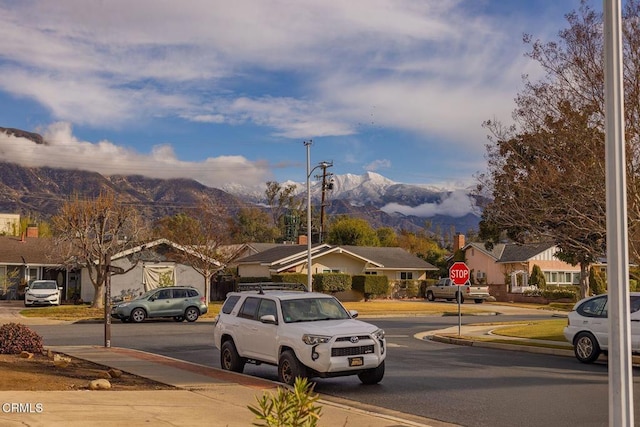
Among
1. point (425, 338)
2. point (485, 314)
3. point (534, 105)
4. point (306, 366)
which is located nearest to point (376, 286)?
point (485, 314)

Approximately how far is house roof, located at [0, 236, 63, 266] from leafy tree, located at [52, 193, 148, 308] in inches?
371

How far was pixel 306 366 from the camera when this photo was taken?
44.3 feet

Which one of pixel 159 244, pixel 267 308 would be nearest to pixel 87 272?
pixel 159 244

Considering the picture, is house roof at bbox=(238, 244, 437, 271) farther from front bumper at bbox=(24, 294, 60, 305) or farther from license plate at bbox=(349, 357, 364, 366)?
license plate at bbox=(349, 357, 364, 366)

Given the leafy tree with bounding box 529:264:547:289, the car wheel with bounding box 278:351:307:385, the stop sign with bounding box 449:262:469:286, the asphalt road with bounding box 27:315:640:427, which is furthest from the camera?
the leafy tree with bounding box 529:264:547:289

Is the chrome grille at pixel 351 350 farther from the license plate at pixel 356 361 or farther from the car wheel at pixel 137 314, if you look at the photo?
the car wheel at pixel 137 314

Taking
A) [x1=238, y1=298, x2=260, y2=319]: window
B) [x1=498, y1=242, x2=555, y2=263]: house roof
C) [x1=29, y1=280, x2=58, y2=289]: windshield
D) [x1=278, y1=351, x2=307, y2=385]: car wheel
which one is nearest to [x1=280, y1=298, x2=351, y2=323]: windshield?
[x1=278, y1=351, x2=307, y2=385]: car wheel

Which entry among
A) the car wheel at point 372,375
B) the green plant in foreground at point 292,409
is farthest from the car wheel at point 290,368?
the green plant in foreground at point 292,409

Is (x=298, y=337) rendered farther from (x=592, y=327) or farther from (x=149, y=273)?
(x=149, y=273)

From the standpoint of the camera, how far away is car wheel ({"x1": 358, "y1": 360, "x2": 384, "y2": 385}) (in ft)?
46.8

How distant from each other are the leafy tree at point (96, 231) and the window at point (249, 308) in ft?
76.0

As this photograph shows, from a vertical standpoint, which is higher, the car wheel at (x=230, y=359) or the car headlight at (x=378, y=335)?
the car headlight at (x=378, y=335)

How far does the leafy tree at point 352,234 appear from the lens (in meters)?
80.1

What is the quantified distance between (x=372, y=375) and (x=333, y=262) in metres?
42.8
